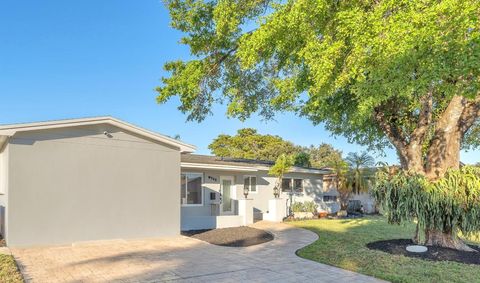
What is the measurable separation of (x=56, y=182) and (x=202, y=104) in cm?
629

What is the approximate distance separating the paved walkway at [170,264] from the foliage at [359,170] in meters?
13.9

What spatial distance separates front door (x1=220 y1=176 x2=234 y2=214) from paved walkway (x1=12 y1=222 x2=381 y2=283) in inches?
287

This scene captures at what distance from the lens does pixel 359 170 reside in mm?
24000

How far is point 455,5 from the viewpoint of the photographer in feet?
21.2

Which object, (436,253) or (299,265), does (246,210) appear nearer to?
(299,265)

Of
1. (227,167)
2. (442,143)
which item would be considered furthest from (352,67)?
(227,167)

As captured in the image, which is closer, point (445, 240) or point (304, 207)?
point (445, 240)

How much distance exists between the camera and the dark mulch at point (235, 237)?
11.3m

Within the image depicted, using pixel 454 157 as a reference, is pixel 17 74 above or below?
above

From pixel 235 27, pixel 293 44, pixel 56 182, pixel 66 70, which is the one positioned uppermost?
pixel 66 70

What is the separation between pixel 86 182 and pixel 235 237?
551cm

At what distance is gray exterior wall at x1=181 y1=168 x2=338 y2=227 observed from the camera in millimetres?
17272

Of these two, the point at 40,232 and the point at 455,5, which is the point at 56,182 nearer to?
the point at 40,232

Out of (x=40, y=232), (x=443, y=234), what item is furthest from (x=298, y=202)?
(x=40, y=232)
